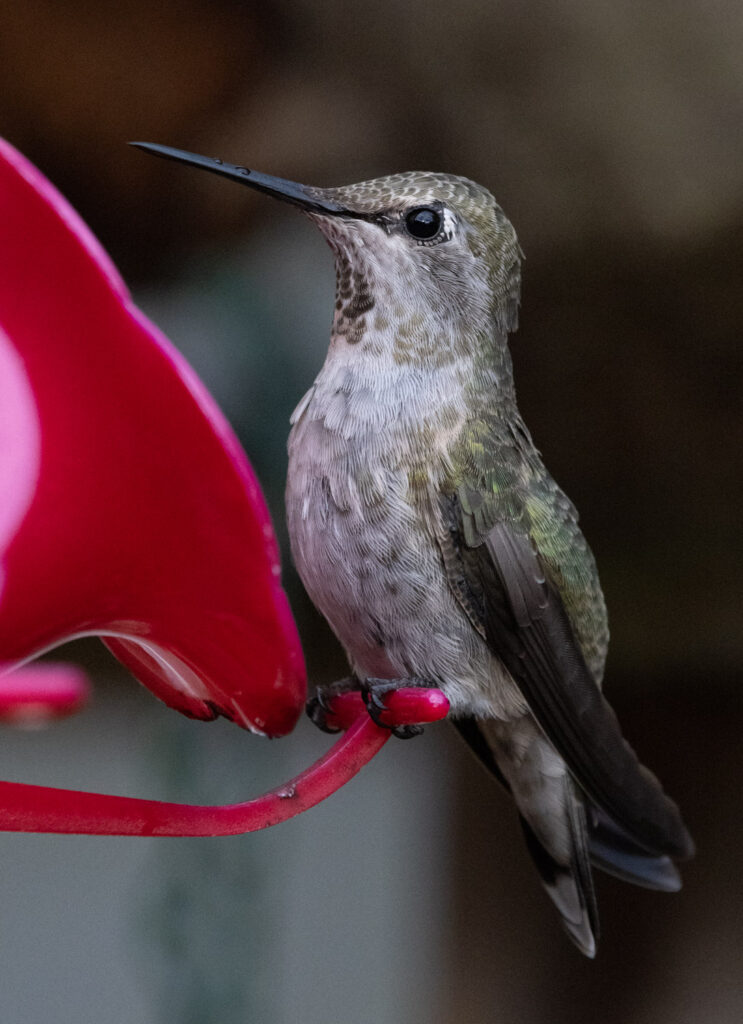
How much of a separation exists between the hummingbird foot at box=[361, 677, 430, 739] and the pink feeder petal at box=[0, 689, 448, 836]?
0.01 meters

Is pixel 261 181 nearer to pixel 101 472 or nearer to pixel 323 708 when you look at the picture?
pixel 101 472

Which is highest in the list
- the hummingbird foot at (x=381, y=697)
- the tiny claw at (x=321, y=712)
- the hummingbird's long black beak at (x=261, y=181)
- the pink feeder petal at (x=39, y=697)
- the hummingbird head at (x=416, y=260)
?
the hummingbird's long black beak at (x=261, y=181)

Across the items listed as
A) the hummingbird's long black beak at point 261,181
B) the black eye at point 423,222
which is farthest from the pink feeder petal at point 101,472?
the black eye at point 423,222

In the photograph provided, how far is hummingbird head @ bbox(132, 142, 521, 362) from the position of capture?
38.8 inches

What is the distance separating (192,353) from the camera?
1.91 meters

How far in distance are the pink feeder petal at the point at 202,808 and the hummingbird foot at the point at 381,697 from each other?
1 cm

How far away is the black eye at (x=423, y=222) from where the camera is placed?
1017 mm

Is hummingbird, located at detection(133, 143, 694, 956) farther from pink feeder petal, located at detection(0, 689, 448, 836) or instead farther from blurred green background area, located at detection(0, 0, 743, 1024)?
blurred green background area, located at detection(0, 0, 743, 1024)

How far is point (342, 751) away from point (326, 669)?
165 cm

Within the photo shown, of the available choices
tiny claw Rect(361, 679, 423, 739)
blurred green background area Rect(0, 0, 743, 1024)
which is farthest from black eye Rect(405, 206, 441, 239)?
blurred green background area Rect(0, 0, 743, 1024)

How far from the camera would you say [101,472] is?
667 millimetres

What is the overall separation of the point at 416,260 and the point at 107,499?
0.47m

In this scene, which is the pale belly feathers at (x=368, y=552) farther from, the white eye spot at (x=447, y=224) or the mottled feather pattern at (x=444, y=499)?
the white eye spot at (x=447, y=224)

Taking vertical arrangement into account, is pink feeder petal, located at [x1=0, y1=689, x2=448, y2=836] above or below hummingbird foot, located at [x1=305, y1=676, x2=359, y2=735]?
above
